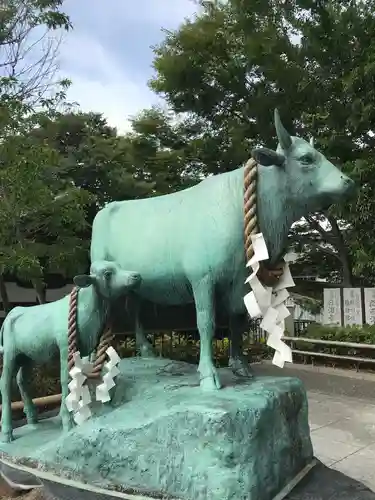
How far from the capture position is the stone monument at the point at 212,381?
2.60m

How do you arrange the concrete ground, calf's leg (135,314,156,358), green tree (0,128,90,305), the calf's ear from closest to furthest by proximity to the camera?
the calf's ear → calf's leg (135,314,156,358) → the concrete ground → green tree (0,128,90,305)

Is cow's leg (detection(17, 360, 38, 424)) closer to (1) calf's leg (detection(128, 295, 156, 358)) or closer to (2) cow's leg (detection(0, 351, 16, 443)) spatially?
(2) cow's leg (detection(0, 351, 16, 443))

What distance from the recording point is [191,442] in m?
2.62

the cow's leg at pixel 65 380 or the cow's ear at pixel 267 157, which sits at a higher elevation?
the cow's ear at pixel 267 157

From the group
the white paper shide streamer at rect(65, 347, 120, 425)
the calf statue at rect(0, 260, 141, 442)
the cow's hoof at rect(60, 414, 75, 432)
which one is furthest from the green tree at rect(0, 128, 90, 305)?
the white paper shide streamer at rect(65, 347, 120, 425)

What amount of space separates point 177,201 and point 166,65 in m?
9.00

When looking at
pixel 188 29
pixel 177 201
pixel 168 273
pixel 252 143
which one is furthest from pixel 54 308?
pixel 188 29

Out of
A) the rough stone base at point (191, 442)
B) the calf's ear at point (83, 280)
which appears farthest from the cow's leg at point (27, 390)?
the calf's ear at point (83, 280)

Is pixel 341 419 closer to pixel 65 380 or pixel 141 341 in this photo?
pixel 141 341

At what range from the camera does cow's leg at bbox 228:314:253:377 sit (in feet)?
11.0

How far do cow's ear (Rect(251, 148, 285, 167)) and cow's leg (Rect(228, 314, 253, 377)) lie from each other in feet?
3.22

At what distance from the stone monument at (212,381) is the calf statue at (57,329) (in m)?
0.11

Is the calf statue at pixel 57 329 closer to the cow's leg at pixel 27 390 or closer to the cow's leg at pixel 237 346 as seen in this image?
the cow's leg at pixel 27 390

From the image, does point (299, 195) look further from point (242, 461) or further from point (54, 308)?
point (54, 308)
